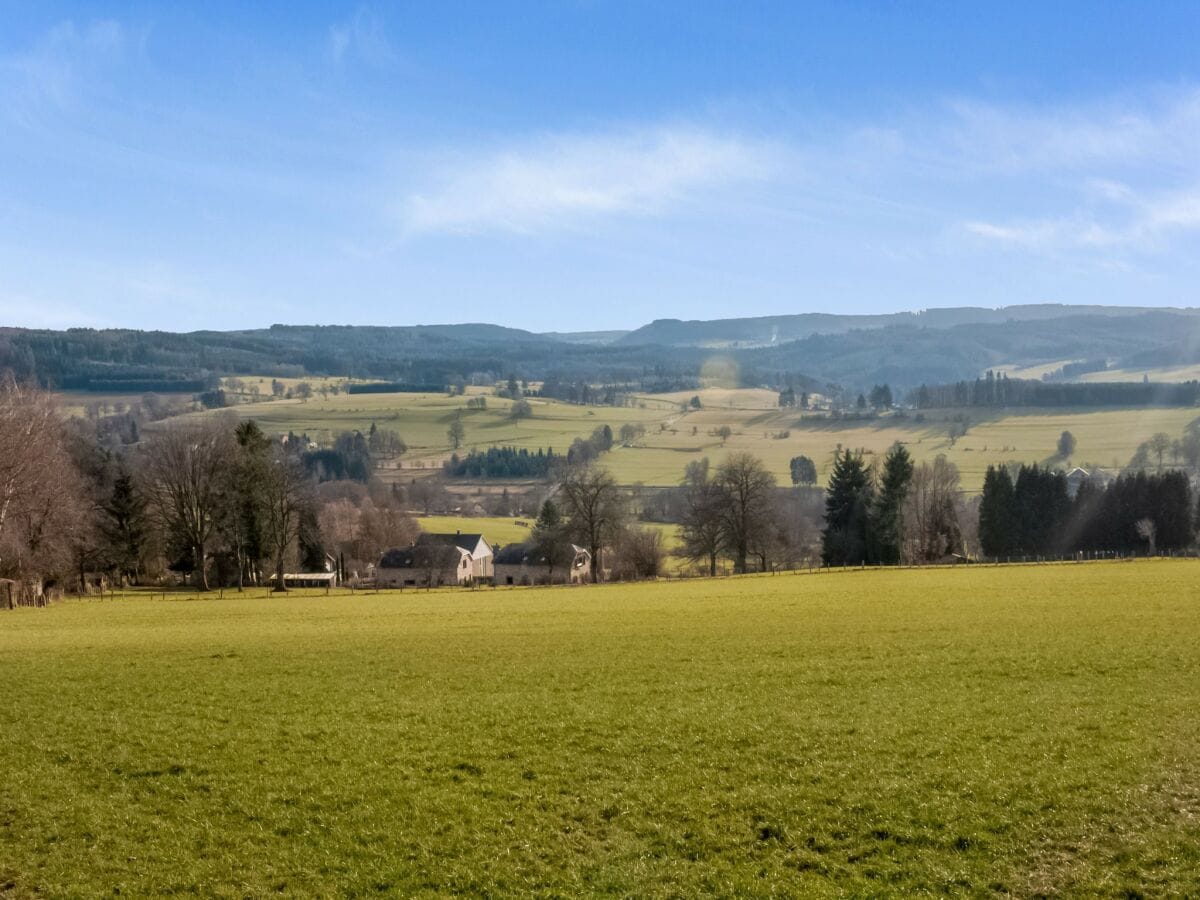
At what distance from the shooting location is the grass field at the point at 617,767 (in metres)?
13.1

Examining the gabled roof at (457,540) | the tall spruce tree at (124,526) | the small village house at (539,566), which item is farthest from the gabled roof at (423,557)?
the tall spruce tree at (124,526)

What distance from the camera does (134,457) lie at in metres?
97.6

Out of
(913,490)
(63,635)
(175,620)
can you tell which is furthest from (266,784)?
(913,490)

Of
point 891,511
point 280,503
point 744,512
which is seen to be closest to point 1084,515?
point 891,511

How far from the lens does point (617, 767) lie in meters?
16.7

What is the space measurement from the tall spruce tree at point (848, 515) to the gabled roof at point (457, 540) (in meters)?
40.9

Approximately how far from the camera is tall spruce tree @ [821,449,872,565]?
94.4m

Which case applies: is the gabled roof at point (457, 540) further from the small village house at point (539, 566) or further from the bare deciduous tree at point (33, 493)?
the bare deciduous tree at point (33, 493)

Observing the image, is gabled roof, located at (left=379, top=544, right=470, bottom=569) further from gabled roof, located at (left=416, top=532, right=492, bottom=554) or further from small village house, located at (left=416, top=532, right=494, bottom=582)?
gabled roof, located at (left=416, top=532, right=492, bottom=554)

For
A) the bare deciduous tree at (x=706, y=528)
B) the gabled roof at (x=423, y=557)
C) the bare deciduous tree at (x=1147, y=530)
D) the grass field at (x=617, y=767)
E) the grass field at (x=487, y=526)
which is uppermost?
the grass field at (x=617, y=767)

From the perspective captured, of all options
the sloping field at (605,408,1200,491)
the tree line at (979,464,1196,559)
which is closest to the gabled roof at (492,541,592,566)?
the tree line at (979,464,1196,559)

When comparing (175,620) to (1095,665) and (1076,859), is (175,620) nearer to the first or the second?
(1095,665)

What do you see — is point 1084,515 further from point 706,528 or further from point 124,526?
point 124,526

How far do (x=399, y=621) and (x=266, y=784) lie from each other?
26.5 metres
